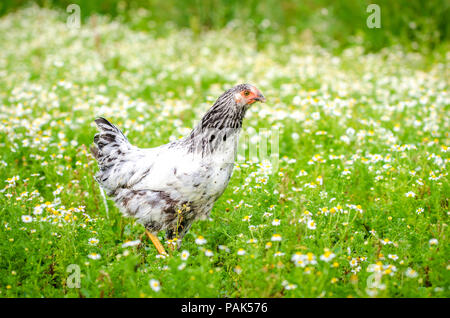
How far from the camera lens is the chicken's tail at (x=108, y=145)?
3637 mm

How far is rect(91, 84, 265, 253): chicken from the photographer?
3150 mm

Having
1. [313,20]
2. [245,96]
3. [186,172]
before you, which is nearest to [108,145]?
[186,172]

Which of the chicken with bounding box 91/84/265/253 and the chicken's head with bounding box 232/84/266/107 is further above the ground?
the chicken's head with bounding box 232/84/266/107

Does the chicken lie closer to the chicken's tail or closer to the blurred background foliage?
the chicken's tail

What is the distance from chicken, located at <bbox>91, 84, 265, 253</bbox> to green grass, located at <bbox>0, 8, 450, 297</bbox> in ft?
Result: 1.07

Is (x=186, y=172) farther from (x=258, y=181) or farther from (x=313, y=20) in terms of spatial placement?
(x=313, y=20)

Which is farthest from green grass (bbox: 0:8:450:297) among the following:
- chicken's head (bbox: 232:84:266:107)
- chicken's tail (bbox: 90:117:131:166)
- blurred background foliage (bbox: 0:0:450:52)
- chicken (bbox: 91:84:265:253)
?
chicken's head (bbox: 232:84:266:107)

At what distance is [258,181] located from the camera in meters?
3.79

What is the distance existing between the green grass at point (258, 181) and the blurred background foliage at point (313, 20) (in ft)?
2.45

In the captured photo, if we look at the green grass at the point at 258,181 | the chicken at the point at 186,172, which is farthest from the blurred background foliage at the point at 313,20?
the chicken at the point at 186,172

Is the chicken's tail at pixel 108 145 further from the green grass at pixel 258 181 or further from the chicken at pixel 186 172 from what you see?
the green grass at pixel 258 181

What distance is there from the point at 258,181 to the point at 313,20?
789 centimetres

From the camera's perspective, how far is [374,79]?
25.7ft
